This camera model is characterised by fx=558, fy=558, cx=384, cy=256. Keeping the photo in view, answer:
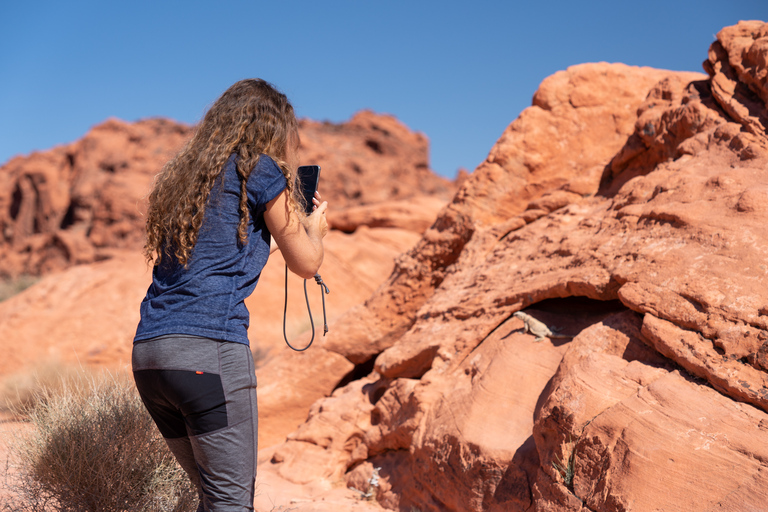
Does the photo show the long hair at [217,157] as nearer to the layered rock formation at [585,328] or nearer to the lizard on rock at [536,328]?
the layered rock formation at [585,328]

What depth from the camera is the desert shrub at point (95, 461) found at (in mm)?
2732

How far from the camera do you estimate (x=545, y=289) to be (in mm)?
4008

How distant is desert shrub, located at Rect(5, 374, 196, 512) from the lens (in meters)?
2.73

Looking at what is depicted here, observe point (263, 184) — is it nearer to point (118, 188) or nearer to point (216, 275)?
point (216, 275)

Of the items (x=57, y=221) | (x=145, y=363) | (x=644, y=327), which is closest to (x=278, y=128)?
(x=145, y=363)

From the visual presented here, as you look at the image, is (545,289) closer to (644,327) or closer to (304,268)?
(644,327)

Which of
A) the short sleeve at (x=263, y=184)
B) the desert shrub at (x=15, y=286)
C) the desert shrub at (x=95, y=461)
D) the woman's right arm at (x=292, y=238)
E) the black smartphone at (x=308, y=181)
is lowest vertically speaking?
the desert shrub at (x=95, y=461)

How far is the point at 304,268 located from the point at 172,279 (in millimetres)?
436

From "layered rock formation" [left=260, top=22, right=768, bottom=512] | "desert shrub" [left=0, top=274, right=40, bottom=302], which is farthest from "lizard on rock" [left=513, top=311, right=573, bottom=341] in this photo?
"desert shrub" [left=0, top=274, right=40, bottom=302]

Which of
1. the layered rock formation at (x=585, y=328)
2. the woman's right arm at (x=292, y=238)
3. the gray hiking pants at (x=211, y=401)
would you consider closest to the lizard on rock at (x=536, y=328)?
the layered rock formation at (x=585, y=328)

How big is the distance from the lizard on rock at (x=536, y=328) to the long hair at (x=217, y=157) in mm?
2419

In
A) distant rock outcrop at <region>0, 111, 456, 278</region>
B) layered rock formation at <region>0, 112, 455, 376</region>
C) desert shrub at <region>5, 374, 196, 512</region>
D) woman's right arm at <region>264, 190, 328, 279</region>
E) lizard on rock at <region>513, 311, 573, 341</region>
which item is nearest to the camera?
woman's right arm at <region>264, 190, 328, 279</region>

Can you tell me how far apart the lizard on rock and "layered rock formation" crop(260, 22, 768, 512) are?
0.16 feet

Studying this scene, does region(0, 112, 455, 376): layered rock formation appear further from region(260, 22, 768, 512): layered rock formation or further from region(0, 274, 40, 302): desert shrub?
region(260, 22, 768, 512): layered rock formation
